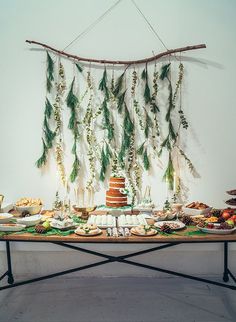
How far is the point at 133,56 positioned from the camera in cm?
338

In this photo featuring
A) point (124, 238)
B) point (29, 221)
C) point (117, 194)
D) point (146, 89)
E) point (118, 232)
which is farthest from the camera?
point (146, 89)

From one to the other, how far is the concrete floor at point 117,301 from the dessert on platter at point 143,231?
780 mm

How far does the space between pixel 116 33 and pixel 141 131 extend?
1069 mm

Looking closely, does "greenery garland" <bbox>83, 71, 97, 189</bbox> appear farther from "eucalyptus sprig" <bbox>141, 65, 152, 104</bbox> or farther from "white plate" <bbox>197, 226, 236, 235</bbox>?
"white plate" <bbox>197, 226, 236, 235</bbox>

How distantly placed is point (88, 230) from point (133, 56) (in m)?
1.94

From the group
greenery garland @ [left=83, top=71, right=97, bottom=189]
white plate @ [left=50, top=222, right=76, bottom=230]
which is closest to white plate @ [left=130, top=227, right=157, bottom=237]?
white plate @ [left=50, top=222, right=76, bottom=230]

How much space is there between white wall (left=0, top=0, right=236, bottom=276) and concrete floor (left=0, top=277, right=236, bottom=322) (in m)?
0.91

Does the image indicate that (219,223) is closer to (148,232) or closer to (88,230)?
(148,232)

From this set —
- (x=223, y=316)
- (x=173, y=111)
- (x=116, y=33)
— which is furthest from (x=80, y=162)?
(x=223, y=316)

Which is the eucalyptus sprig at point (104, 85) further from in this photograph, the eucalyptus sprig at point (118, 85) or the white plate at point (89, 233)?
the white plate at point (89, 233)

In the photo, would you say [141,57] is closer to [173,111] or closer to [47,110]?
[173,111]

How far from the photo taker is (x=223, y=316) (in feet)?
8.66

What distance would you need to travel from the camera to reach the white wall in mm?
3352

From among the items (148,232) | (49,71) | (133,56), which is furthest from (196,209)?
(49,71)
